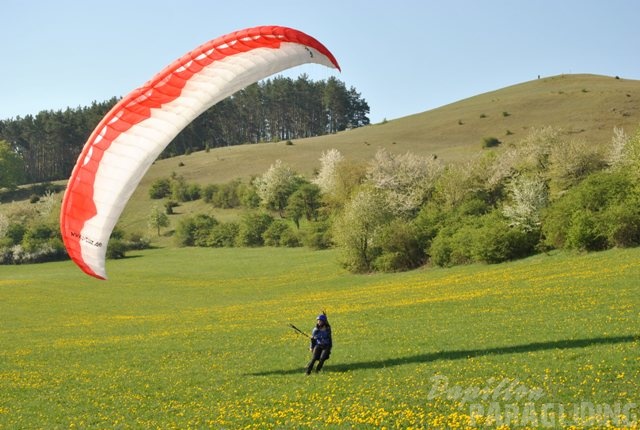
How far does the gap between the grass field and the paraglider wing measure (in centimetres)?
454

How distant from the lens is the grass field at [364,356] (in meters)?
13.6

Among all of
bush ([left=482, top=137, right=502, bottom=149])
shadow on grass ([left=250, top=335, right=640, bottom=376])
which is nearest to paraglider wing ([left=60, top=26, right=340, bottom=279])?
shadow on grass ([left=250, top=335, right=640, bottom=376])

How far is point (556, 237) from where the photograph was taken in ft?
154

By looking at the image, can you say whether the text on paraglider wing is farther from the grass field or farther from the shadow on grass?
the shadow on grass

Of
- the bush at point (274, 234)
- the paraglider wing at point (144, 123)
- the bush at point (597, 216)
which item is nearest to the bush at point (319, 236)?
the bush at point (274, 234)

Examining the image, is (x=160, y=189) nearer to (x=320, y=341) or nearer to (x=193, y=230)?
(x=193, y=230)

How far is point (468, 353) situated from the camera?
18.9m

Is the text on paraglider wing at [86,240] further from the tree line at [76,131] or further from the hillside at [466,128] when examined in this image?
the tree line at [76,131]

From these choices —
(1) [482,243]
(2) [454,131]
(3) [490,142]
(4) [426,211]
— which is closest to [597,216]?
(1) [482,243]

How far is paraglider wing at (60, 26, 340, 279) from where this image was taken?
17.2m

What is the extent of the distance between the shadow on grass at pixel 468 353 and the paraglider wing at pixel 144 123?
6.25 metres

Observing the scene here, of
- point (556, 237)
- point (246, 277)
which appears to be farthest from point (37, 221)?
point (556, 237)

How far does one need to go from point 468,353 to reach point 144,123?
10.6m

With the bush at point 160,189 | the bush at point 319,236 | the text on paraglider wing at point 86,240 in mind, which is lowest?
the bush at point 319,236
